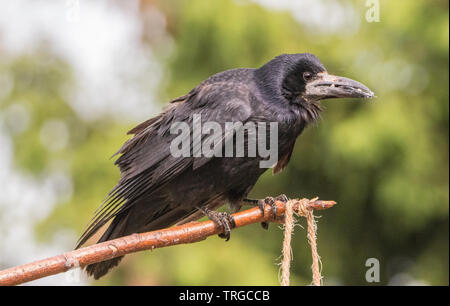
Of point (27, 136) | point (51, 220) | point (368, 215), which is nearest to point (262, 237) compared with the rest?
point (368, 215)

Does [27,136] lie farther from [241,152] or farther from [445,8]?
[445,8]

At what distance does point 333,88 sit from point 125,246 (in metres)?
1.21

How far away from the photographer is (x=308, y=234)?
2357 mm

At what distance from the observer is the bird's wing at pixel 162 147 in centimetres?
266

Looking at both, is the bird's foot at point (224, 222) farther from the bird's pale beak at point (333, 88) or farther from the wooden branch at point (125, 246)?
the bird's pale beak at point (333, 88)

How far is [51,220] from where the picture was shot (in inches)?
220

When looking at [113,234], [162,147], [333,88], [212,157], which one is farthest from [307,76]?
[113,234]

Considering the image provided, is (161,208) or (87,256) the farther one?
(161,208)

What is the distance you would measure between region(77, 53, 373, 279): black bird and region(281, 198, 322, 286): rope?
0.35 m

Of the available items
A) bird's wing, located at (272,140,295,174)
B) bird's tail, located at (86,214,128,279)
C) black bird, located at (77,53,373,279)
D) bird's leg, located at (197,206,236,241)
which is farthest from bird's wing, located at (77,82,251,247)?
bird's wing, located at (272,140,295,174)

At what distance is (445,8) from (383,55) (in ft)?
2.62

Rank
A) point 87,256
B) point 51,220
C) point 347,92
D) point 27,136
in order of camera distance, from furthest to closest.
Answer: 1. point 27,136
2. point 51,220
3. point 347,92
4. point 87,256

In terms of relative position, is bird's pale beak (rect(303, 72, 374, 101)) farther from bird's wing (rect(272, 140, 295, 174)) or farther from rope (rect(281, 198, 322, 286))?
rope (rect(281, 198, 322, 286))
